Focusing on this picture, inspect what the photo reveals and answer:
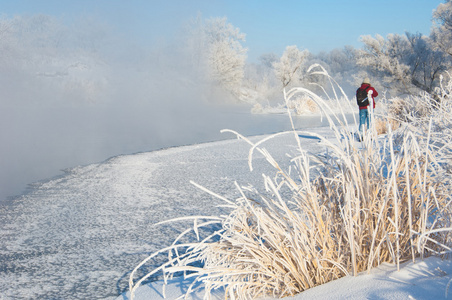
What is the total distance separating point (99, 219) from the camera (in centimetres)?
357

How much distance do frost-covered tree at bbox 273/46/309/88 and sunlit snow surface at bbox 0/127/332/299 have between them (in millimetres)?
25676

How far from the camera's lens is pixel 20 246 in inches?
116

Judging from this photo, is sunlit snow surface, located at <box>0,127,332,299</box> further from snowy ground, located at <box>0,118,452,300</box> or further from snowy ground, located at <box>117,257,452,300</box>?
snowy ground, located at <box>117,257,452,300</box>

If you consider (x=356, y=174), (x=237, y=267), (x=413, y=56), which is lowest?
(x=237, y=267)

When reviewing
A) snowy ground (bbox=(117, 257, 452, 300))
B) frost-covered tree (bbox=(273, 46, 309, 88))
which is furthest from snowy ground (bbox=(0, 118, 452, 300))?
frost-covered tree (bbox=(273, 46, 309, 88))

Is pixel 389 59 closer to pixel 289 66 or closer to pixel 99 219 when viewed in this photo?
pixel 289 66

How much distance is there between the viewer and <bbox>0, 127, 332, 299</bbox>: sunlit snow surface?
2.38m

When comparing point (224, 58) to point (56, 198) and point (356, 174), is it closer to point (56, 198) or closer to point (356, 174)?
point (56, 198)

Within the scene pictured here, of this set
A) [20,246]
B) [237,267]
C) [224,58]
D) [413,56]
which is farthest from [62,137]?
[224,58]

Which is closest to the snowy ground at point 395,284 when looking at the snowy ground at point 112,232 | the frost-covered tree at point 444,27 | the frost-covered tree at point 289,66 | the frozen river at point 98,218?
the snowy ground at point 112,232

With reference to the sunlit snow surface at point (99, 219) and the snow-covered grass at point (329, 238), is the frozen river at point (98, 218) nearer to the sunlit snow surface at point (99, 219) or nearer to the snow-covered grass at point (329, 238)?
the sunlit snow surface at point (99, 219)

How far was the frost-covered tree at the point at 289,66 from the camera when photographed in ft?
103

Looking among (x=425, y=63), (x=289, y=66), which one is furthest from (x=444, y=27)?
(x=289, y=66)

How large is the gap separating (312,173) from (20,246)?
3.33 metres
